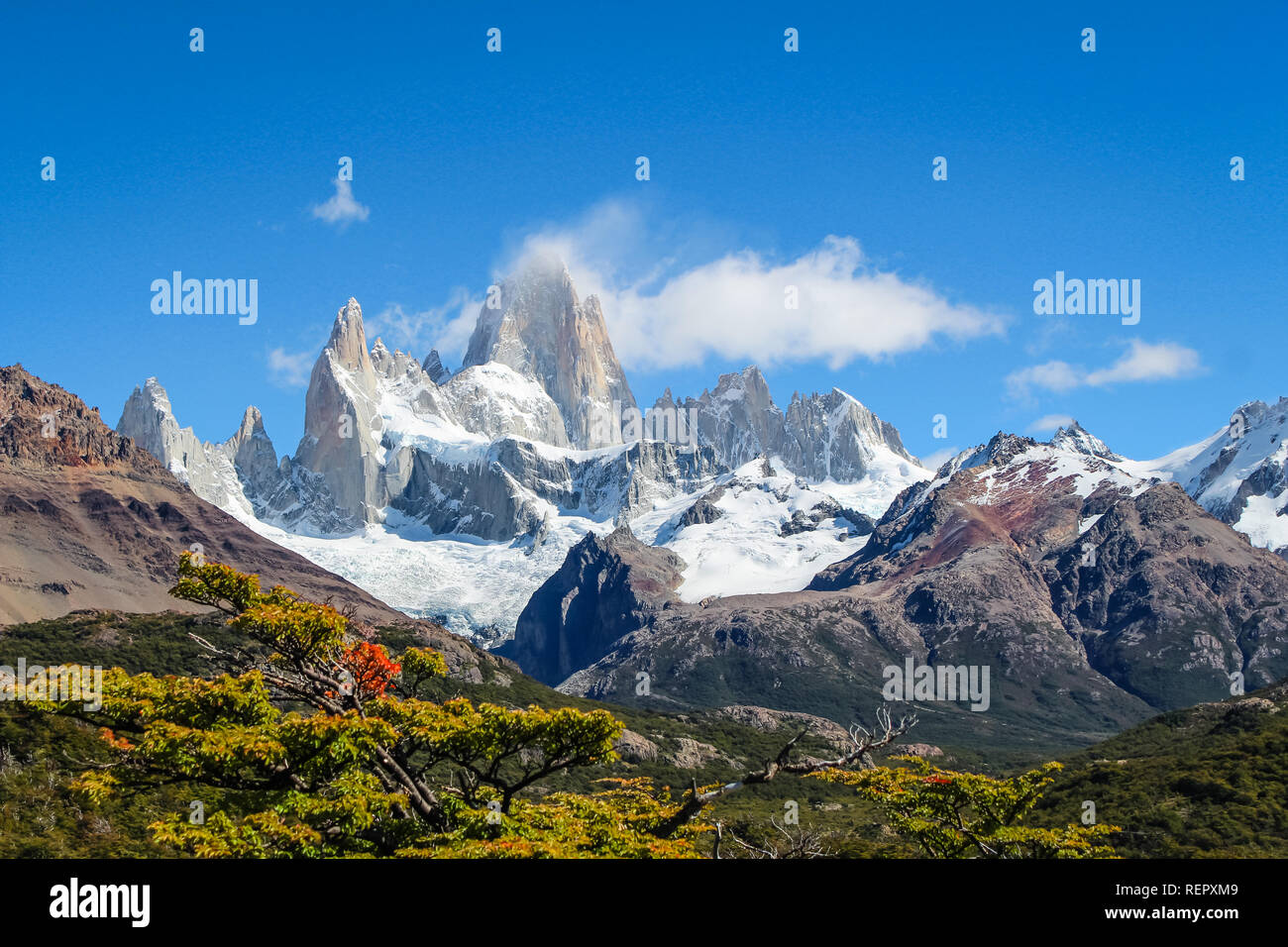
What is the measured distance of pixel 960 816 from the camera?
4166cm

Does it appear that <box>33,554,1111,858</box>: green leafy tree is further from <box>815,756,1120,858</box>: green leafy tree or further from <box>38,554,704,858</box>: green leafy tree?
<box>815,756,1120,858</box>: green leafy tree

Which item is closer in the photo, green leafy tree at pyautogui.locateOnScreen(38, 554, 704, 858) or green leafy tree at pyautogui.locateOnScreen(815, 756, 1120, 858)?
green leafy tree at pyautogui.locateOnScreen(38, 554, 704, 858)

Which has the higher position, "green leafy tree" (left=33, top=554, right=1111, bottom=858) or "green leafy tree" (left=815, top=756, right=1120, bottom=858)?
"green leafy tree" (left=33, top=554, right=1111, bottom=858)

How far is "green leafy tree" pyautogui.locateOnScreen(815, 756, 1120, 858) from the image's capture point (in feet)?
129

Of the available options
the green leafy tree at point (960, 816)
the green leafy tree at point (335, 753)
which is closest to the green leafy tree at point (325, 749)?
the green leafy tree at point (335, 753)

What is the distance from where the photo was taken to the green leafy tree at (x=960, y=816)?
39281mm

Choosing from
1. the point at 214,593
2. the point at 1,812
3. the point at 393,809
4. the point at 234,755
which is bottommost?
the point at 1,812

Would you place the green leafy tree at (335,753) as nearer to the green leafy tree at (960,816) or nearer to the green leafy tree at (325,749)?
the green leafy tree at (325,749)

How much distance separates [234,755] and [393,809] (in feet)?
15.8

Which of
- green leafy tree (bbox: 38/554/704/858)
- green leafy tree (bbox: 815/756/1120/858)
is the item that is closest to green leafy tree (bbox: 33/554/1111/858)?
green leafy tree (bbox: 38/554/704/858)

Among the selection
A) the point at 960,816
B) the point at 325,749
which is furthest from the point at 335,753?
the point at 960,816
